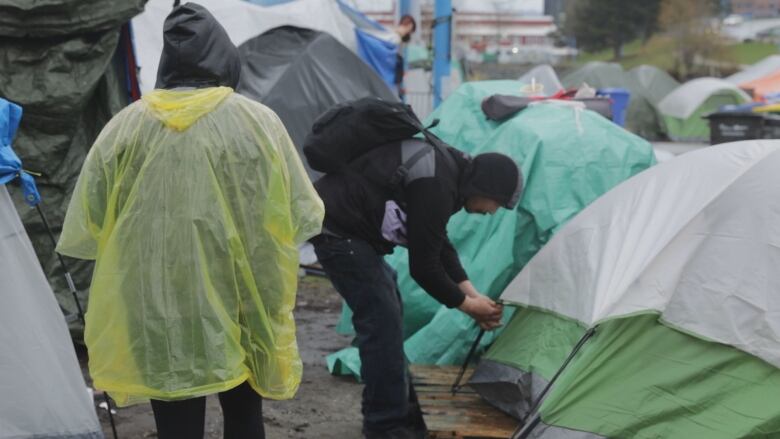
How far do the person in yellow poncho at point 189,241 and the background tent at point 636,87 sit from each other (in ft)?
72.6

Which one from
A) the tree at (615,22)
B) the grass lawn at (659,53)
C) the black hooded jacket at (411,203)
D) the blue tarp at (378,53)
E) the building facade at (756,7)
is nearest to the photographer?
the black hooded jacket at (411,203)

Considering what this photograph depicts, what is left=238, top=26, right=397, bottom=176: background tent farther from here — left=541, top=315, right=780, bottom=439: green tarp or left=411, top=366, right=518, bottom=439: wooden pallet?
left=541, top=315, right=780, bottom=439: green tarp

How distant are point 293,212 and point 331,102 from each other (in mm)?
6302

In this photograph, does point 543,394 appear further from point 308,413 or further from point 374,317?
point 308,413

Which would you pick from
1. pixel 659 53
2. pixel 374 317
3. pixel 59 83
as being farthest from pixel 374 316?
pixel 659 53

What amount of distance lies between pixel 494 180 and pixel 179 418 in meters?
1.64

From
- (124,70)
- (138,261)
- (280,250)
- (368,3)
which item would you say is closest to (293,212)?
(280,250)

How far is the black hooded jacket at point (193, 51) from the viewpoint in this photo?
3279 mm

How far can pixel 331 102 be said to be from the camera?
31.5 feet

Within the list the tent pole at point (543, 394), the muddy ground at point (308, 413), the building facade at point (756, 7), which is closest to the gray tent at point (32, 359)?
the muddy ground at point (308, 413)

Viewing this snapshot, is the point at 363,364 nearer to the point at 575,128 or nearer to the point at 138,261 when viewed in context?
the point at 138,261

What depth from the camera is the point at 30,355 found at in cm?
377

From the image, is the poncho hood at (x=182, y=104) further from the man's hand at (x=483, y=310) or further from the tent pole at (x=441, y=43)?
the tent pole at (x=441, y=43)

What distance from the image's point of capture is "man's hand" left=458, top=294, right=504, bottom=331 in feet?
14.9
